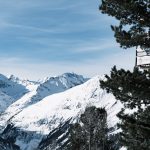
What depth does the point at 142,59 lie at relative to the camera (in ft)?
86.8

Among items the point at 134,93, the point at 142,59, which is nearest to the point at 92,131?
the point at 142,59

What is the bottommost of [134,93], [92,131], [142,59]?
[134,93]

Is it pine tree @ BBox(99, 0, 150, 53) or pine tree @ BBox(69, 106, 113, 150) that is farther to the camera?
pine tree @ BBox(69, 106, 113, 150)

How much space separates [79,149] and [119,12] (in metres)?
59.2

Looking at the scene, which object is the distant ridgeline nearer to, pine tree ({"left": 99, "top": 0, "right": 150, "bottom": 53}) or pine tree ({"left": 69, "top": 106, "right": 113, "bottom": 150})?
pine tree ({"left": 99, "top": 0, "right": 150, "bottom": 53})

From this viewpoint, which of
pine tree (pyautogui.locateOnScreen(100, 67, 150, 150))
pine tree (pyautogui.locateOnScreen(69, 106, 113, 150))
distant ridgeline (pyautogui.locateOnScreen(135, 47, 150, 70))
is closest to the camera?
pine tree (pyautogui.locateOnScreen(100, 67, 150, 150))

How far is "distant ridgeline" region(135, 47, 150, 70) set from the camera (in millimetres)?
26019

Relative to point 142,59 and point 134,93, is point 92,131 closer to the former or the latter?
point 142,59

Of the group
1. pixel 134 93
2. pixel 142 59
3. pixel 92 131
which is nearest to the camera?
pixel 134 93

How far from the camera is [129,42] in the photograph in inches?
992

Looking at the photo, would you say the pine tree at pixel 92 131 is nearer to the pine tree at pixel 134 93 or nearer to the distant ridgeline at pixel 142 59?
the pine tree at pixel 134 93

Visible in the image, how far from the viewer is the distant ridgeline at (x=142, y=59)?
85.4 feet

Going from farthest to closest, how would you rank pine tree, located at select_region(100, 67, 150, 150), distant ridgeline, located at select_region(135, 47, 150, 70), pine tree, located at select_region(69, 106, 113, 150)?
pine tree, located at select_region(69, 106, 113, 150), distant ridgeline, located at select_region(135, 47, 150, 70), pine tree, located at select_region(100, 67, 150, 150)

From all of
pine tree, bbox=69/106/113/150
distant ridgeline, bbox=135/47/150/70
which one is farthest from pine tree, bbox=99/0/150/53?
pine tree, bbox=69/106/113/150
